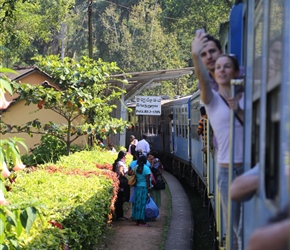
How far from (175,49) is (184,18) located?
391 cm

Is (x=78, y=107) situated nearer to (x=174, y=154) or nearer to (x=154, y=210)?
(x=154, y=210)

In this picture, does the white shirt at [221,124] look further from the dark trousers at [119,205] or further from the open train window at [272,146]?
the dark trousers at [119,205]

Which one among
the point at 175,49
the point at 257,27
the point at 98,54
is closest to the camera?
the point at 257,27

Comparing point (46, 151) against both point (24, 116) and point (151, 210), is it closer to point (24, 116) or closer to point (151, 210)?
point (24, 116)

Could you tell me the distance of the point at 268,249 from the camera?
1.52 m

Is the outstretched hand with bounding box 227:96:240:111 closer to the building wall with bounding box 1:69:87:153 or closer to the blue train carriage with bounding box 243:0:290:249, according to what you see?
the blue train carriage with bounding box 243:0:290:249

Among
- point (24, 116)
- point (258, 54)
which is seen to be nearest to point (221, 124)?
point (258, 54)

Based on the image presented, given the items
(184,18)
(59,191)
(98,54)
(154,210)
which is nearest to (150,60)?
(184,18)

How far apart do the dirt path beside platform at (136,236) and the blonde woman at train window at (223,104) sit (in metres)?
6.98

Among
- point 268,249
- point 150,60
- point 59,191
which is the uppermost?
point 150,60

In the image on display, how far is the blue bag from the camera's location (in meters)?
12.7

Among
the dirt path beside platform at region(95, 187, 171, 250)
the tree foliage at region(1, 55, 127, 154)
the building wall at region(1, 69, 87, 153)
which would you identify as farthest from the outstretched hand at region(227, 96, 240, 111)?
the building wall at region(1, 69, 87, 153)

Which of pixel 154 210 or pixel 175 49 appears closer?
pixel 154 210

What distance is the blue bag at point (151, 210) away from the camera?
12711 millimetres
